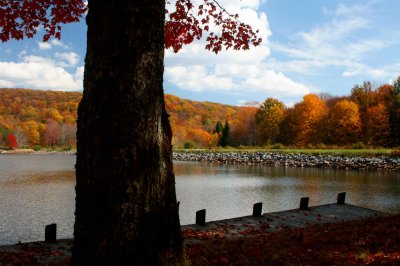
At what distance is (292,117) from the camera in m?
62.3

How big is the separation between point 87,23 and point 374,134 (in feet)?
179

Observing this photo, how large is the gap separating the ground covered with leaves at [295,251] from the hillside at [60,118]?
6749 centimetres

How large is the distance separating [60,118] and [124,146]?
459 feet

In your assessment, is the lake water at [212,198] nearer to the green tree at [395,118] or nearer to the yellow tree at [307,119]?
the green tree at [395,118]

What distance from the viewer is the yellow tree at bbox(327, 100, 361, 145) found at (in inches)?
2110

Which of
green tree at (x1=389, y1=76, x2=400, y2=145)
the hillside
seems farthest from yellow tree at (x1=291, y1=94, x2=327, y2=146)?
the hillside

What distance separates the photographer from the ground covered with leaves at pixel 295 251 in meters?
4.88

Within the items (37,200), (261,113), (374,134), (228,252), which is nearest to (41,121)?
(261,113)

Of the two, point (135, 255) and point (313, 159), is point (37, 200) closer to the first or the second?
point (135, 255)

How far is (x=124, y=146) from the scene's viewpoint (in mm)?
3244

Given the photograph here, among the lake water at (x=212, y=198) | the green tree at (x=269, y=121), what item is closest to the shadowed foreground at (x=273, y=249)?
the lake water at (x=212, y=198)

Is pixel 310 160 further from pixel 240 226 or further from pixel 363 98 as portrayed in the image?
pixel 240 226

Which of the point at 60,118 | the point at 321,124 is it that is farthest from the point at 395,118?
the point at 60,118

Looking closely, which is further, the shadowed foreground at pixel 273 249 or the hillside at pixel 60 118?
the hillside at pixel 60 118
